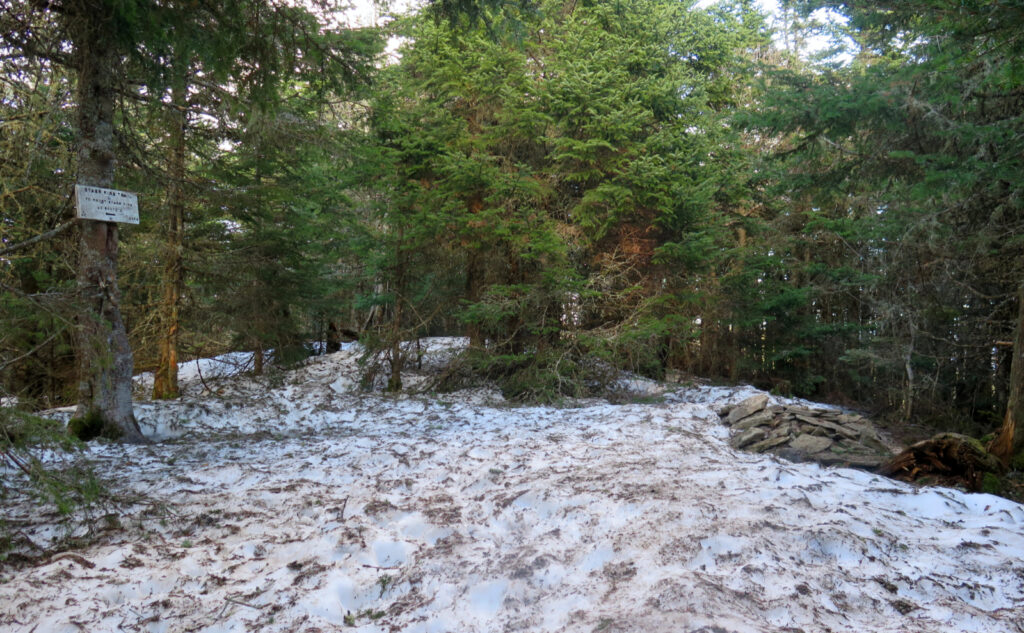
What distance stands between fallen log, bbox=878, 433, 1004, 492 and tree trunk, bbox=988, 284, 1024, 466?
431 millimetres

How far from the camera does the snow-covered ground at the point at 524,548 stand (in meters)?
2.60

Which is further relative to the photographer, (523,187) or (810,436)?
(523,187)

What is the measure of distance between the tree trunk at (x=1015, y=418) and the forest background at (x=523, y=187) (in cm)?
4

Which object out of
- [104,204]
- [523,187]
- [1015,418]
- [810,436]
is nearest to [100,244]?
[104,204]

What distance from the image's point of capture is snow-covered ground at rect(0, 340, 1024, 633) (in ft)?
8.52

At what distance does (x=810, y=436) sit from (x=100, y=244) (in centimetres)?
764

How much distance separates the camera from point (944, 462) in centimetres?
500

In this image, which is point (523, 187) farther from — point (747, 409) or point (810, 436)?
point (810, 436)

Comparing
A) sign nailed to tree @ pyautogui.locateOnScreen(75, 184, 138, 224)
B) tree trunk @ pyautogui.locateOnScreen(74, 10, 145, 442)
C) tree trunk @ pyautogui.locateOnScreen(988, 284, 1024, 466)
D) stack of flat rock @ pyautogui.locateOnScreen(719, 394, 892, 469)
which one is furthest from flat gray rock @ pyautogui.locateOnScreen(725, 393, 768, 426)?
sign nailed to tree @ pyautogui.locateOnScreen(75, 184, 138, 224)

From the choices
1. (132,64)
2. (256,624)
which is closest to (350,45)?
(132,64)

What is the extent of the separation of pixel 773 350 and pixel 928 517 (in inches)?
377

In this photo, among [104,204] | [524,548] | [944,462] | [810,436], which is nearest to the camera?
[524,548]

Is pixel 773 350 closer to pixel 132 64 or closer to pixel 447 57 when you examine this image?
pixel 447 57

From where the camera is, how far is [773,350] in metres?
12.8
